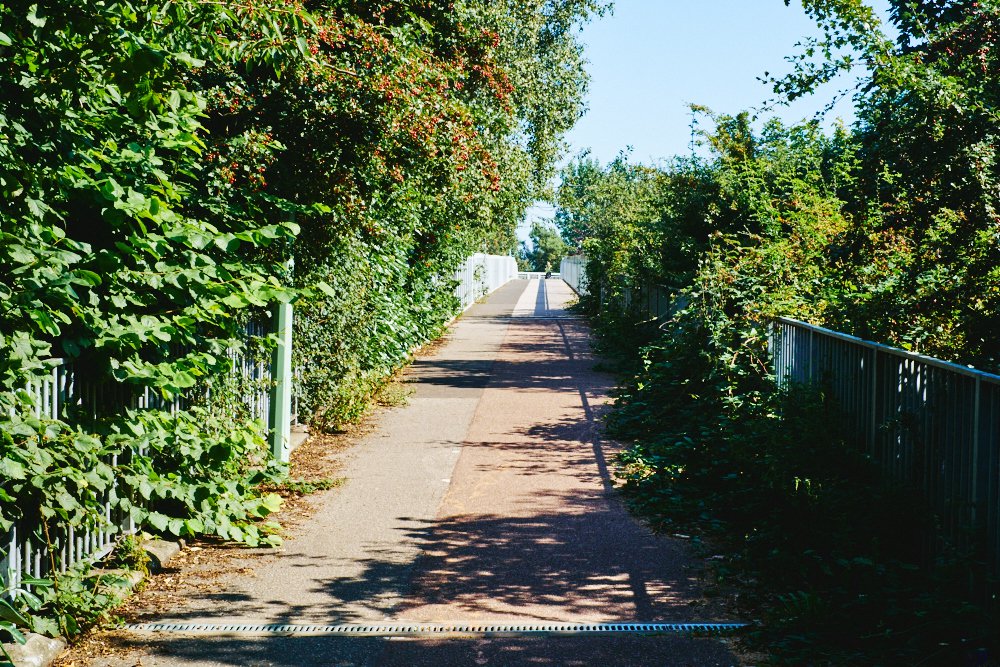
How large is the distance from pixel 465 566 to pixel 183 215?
361 cm

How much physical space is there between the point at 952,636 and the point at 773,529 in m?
2.06

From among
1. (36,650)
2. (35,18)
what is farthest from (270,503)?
(35,18)

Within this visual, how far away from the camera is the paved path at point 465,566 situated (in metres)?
4.91

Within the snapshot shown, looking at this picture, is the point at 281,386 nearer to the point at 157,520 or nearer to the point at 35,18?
the point at 157,520

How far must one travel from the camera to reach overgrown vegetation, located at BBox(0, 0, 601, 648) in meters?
4.87

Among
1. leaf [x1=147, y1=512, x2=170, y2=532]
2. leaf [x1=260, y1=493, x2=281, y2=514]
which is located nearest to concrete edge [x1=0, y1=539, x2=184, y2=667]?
leaf [x1=147, y1=512, x2=170, y2=532]

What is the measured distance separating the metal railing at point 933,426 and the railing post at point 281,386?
202 inches

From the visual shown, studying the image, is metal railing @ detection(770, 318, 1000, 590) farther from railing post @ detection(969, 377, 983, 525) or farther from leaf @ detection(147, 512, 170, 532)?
leaf @ detection(147, 512, 170, 532)

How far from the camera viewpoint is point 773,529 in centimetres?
646

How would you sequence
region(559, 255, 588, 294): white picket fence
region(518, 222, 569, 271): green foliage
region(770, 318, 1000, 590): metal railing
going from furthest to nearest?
region(518, 222, 569, 271): green foliage < region(559, 255, 588, 294): white picket fence < region(770, 318, 1000, 590): metal railing

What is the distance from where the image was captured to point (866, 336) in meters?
7.57

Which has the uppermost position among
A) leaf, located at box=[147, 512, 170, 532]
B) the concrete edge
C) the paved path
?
leaf, located at box=[147, 512, 170, 532]

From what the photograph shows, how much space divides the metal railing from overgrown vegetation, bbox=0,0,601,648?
14.0 ft

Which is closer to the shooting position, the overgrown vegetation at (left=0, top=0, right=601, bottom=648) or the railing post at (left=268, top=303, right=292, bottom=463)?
the overgrown vegetation at (left=0, top=0, right=601, bottom=648)
